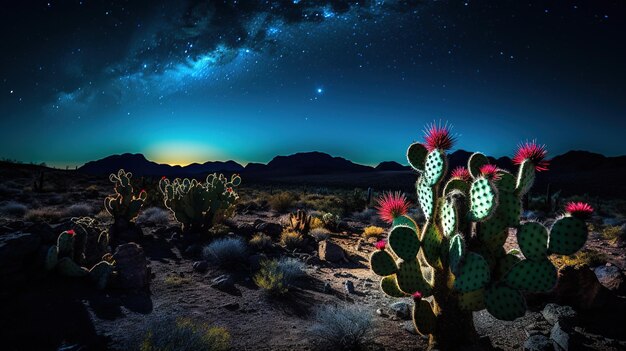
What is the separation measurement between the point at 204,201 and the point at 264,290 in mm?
5062

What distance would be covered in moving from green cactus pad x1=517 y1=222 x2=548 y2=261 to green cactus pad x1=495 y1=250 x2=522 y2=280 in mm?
343

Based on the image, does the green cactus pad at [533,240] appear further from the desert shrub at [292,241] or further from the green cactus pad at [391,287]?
the desert shrub at [292,241]

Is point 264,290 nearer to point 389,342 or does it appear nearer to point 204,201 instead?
point 389,342

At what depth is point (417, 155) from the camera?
15.1 ft

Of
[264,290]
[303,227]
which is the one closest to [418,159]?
[264,290]

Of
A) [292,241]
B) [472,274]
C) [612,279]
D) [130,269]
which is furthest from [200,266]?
[612,279]

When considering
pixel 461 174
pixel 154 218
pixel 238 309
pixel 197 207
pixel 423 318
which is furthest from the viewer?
pixel 154 218

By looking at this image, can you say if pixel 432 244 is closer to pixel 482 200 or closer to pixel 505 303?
pixel 482 200

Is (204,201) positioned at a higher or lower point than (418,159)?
lower

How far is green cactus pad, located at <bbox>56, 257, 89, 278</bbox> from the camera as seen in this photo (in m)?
5.50

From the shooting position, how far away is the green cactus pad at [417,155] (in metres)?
4.59

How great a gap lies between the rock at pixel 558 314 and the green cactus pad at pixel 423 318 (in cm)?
208

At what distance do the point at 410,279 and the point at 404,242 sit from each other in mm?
538

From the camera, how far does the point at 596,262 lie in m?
8.37
